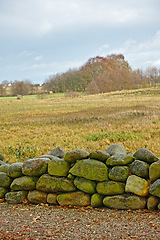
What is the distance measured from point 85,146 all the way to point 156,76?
91.1 meters

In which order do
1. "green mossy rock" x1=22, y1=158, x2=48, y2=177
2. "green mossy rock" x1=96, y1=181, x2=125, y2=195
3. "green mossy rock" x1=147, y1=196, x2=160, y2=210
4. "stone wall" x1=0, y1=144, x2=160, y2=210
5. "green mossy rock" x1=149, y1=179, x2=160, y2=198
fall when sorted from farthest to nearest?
"green mossy rock" x1=22, y1=158, x2=48, y2=177
"green mossy rock" x1=96, y1=181, x2=125, y2=195
"stone wall" x1=0, y1=144, x2=160, y2=210
"green mossy rock" x1=147, y1=196, x2=160, y2=210
"green mossy rock" x1=149, y1=179, x2=160, y2=198

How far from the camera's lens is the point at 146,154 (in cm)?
521

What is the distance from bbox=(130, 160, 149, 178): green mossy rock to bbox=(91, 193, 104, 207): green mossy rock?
35.1 inches

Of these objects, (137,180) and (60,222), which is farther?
(137,180)

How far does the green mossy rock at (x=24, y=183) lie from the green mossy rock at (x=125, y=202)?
178 centimetres

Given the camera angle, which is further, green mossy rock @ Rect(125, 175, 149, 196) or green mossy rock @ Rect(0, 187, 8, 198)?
green mossy rock @ Rect(0, 187, 8, 198)

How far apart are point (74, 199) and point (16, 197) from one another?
145 cm

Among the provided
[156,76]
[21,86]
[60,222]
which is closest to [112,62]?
[156,76]

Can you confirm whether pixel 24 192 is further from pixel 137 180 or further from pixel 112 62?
pixel 112 62

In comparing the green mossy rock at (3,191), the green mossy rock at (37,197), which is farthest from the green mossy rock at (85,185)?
the green mossy rock at (3,191)

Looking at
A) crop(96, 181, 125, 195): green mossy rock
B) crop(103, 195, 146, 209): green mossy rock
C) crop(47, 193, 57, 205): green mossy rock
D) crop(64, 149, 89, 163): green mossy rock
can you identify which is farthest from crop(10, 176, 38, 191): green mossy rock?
crop(103, 195, 146, 209): green mossy rock

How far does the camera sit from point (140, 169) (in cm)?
507

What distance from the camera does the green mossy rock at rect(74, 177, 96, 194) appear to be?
527 centimetres

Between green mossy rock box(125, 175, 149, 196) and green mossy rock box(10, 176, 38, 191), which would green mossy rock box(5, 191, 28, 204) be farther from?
green mossy rock box(125, 175, 149, 196)
